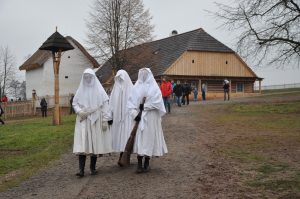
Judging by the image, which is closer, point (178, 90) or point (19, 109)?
point (178, 90)

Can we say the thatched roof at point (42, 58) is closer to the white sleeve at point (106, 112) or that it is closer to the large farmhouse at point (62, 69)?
the large farmhouse at point (62, 69)

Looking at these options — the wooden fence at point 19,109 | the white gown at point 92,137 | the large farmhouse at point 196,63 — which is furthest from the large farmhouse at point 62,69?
the white gown at point 92,137

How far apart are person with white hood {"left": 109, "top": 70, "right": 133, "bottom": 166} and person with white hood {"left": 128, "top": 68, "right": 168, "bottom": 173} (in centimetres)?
39

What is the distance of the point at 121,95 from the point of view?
1203cm

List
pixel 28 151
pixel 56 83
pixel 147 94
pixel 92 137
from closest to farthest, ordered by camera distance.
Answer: pixel 92 137 → pixel 147 94 → pixel 28 151 → pixel 56 83

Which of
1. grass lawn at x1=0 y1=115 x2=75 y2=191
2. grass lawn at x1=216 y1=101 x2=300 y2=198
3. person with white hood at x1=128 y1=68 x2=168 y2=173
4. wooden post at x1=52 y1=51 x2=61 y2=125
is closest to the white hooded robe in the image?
person with white hood at x1=128 y1=68 x2=168 y2=173

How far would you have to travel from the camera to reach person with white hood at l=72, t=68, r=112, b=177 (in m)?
10.8

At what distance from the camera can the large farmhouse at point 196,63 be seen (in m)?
55.7

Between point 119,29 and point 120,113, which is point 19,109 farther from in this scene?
point 120,113

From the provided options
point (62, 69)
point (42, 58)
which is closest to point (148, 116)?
point (42, 58)

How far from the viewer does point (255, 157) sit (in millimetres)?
12523

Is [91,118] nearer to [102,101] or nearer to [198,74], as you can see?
[102,101]

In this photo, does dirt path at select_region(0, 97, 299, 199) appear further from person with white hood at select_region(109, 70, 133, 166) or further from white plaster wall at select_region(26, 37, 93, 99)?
white plaster wall at select_region(26, 37, 93, 99)

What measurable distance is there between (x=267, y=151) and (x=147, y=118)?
4.07m
